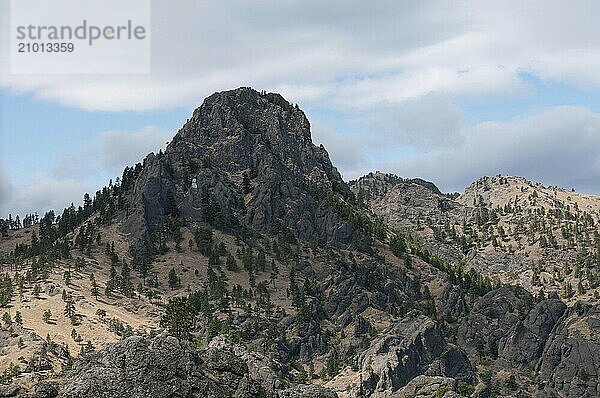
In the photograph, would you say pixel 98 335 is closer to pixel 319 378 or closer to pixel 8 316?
pixel 8 316

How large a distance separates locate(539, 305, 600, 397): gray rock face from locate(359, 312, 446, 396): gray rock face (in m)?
28.0

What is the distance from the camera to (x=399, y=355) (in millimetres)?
182250

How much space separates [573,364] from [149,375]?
15702cm

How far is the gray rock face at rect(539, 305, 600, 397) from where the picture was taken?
570ft

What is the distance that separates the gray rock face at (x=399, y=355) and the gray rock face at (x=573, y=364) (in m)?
28.0

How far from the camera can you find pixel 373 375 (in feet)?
577

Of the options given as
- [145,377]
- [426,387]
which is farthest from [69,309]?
[145,377]

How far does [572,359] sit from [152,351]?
158 metres

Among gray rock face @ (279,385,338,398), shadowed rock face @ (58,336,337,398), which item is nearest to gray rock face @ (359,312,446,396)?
gray rock face @ (279,385,338,398)

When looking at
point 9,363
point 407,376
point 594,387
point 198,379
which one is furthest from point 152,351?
point 594,387

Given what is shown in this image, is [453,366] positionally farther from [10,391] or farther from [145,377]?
[10,391]

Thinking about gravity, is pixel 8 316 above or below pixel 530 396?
above

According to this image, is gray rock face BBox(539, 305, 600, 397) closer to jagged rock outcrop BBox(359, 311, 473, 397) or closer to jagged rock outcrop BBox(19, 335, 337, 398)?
jagged rock outcrop BBox(359, 311, 473, 397)

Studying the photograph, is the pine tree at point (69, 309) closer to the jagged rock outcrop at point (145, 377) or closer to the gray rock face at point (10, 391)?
the gray rock face at point (10, 391)
